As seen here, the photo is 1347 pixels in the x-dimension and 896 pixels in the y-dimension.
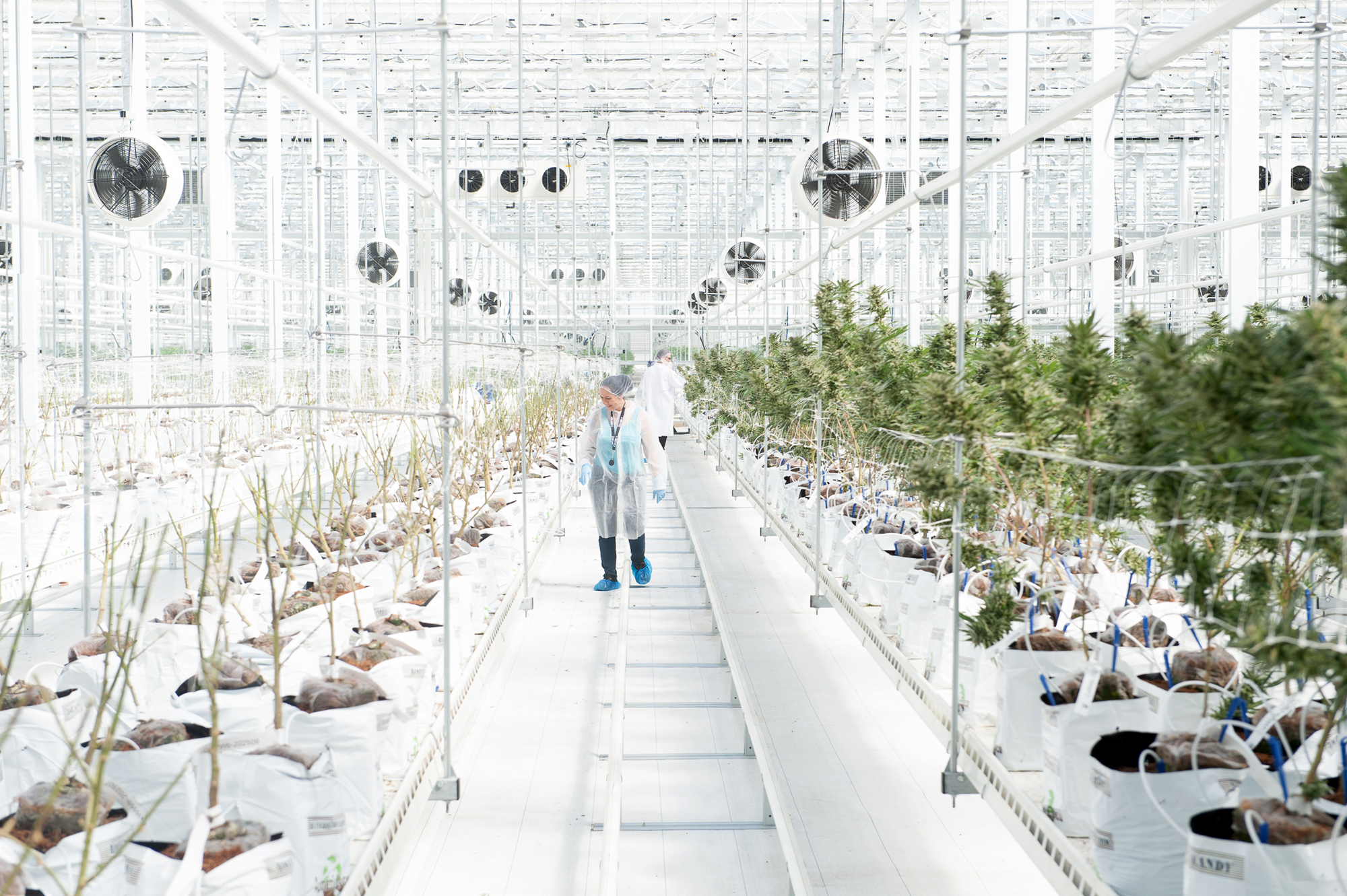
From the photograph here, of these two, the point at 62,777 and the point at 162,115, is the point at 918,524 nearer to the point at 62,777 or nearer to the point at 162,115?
the point at 62,777

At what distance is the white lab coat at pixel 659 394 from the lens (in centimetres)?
1156

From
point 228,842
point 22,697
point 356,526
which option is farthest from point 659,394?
point 228,842

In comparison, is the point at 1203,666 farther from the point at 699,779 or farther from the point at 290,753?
the point at 290,753

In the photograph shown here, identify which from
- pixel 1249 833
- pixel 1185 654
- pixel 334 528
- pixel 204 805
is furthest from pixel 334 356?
pixel 1249 833

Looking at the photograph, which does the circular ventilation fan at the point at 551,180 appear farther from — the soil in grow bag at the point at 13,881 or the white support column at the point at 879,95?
the soil in grow bag at the point at 13,881

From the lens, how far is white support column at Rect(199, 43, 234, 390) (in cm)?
661

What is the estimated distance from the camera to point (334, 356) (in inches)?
307

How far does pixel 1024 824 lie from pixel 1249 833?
2.49 ft

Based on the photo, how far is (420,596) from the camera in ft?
11.5

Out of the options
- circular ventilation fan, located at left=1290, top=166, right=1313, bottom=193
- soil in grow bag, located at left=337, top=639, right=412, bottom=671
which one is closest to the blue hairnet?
soil in grow bag, located at left=337, top=639, right=412, bottom=671

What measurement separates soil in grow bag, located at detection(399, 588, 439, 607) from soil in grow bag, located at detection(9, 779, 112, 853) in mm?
1595

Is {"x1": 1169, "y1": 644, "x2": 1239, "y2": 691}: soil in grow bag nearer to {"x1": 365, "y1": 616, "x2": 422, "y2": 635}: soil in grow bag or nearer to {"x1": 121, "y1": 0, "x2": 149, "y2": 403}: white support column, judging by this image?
{"x1": 365, "y1": 616, "x2": 422, "y2": 635}: soil in grow bag

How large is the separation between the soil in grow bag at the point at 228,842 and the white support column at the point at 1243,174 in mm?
4323

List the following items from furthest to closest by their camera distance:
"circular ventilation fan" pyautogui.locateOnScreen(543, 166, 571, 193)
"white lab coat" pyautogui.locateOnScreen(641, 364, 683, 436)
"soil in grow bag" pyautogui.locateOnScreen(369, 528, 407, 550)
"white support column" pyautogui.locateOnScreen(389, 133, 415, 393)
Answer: "white lab coat" pyautogui.locateOnScreen(641, 364, 683, 436), "circular ventilation fan" pyautogui.locateOnScreen(543, 166, 571, 193), "white support column" pyautogui.locateOnScreen(389, 133, 415, 393), "soil in grow bag" pyautogui.locateOnScreen(369, 528, 407, 550)
